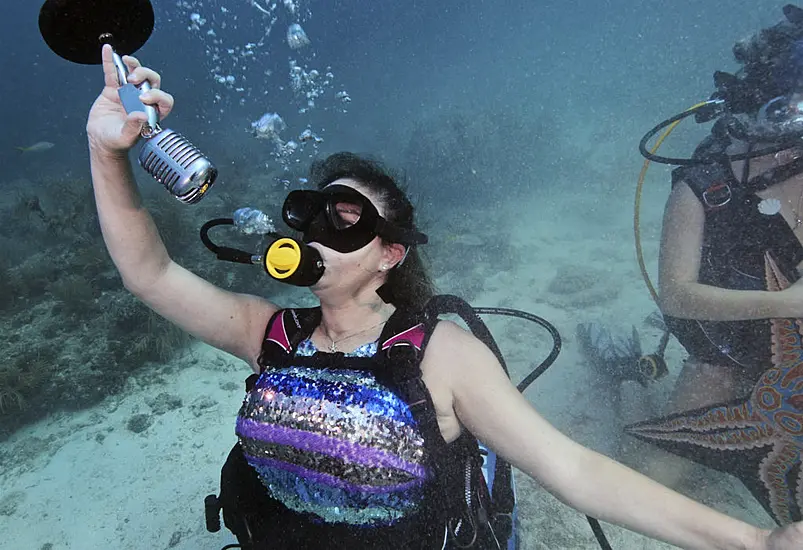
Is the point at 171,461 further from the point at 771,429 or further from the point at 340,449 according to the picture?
the point at 771,429

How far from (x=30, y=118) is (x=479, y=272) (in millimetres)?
38767

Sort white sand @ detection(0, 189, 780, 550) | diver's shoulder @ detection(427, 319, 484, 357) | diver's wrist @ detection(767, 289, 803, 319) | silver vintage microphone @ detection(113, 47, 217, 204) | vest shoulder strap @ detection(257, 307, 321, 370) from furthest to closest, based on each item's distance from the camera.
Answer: white sand @ detection(0, 189, 780, 550) < diver's wrist @ detection(767, 289, 803, 319) < vest shoulder strap @ detection(257, 307, 321, 370) < diver's shoulder @ detection(427, 319, 484, 357) < silver vintage microphone @ detection(113, 47, 217, 204)

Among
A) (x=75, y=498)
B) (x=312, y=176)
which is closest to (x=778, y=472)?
(x=312, y=176)

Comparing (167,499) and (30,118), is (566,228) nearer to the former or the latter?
(167,499)

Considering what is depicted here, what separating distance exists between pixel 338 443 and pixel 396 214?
43.0 inches

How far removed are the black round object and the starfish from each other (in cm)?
385

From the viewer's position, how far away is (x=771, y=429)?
2.92m

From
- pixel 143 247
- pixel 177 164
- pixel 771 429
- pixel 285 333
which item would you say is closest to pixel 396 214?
pixel 285 333

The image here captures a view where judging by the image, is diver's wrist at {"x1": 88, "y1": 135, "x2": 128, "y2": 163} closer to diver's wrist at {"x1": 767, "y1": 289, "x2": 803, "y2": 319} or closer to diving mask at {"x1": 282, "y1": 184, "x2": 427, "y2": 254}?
diving mask at {"x1": 282, "y1": 184, "x2": 427, "y2": 254}

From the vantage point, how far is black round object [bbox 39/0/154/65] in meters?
1.48

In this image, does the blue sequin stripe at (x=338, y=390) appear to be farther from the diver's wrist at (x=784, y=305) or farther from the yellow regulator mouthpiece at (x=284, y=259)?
the diver's wrist at (x=784, y=305)

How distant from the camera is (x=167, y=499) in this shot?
439 centimetres

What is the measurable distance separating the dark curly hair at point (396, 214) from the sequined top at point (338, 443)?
0.34m

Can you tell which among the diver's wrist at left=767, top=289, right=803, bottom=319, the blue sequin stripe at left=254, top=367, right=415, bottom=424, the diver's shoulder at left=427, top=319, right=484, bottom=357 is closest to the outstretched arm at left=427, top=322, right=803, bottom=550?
the diver's shoulder at left=427, top=319, right=484, bottom=357
